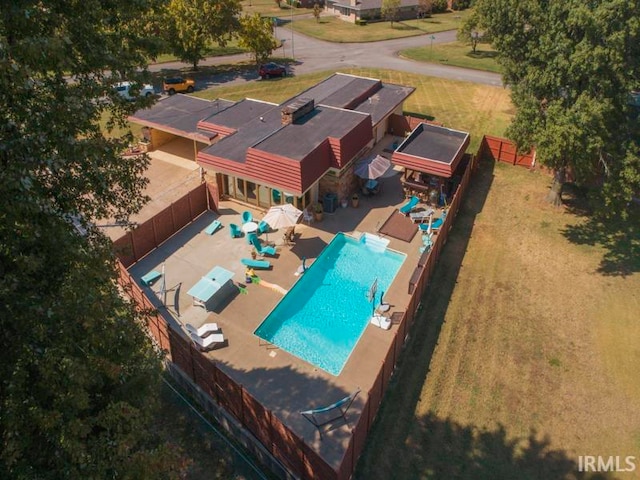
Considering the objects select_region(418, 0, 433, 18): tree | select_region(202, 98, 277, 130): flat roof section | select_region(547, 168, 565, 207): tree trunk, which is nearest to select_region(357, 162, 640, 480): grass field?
select_region(547, 168, 565, 207): tree trunk

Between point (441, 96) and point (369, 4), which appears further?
point (369, 4)

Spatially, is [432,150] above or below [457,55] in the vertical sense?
above

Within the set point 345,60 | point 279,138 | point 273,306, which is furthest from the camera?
point 345,60

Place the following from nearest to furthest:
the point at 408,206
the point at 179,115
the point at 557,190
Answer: the point at 408,206 → the point at 557,190 → the point at 179,115

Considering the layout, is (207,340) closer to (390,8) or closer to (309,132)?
(309,132)

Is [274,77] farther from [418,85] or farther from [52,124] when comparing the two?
[52,124]

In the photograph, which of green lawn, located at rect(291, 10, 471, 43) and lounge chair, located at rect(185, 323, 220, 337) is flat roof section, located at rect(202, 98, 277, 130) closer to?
lounge chair, located at rect(185, 323, 220, 337)

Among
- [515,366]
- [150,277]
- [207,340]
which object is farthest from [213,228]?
[515,366]

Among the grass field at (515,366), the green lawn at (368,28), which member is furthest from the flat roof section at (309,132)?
the green lawn at (368,28)
